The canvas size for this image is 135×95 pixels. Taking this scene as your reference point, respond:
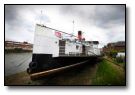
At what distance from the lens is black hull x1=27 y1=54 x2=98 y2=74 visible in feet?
6.10

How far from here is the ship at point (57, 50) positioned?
6.14ft

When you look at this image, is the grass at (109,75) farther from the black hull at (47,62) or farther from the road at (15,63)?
the road at (15,63)

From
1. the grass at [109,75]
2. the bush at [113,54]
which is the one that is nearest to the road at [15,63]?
the grass at [109,75]

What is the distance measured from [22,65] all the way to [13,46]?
0.81 feet

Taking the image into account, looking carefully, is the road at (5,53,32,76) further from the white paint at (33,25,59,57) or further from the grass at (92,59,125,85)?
the grass at (92,59,125,85)

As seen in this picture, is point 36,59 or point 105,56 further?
point 105,56

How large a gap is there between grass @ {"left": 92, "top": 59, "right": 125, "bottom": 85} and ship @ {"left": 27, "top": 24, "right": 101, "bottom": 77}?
167 millimetres

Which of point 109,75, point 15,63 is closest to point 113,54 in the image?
point 109,75

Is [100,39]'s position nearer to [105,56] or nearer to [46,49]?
[105,56]

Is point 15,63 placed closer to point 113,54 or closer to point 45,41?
point 45,41

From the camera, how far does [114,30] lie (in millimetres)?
1941

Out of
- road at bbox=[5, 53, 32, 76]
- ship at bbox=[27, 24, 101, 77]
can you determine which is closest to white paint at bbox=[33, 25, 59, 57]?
ship at bbox=[27, 24, 101, 77]
